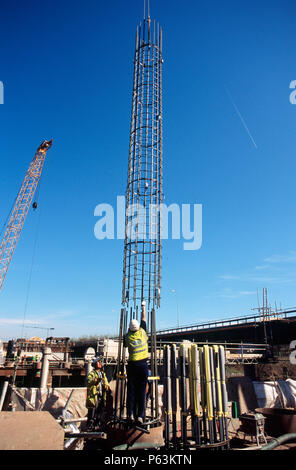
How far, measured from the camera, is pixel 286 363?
101 ft

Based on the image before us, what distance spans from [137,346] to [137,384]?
0.97 m

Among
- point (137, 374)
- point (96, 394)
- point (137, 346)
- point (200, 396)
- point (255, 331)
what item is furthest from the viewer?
point (255, 331)

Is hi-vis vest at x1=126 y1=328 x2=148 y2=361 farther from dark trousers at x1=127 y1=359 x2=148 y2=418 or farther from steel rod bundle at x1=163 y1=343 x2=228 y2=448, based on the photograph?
steel rod bundle at x1=163 y1=343 x2=228 y2=448

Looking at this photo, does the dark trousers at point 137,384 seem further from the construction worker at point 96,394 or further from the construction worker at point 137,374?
the construction worker at point 96,394

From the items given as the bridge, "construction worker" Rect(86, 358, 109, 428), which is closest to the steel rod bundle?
"construction worker" Rect(86, 358, 109, 428)

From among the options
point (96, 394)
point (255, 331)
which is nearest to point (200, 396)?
point (96, 394)

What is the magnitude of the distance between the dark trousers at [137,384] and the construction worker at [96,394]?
2.54 m

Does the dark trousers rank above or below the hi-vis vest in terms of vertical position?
below

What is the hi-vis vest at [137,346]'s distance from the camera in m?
8.22

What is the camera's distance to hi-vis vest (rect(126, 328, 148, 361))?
8219 millimetres

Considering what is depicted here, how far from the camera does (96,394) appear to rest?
1033cm

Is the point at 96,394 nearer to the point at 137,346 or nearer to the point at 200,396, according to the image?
the point at 137,346

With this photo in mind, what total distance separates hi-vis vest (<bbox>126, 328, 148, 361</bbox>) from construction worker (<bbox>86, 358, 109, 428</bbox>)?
295 centimetres

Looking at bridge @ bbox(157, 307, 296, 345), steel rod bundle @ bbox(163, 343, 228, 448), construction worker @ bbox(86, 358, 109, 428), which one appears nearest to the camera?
steel rod bundle @ bbox(163, 343, 228, 448)
